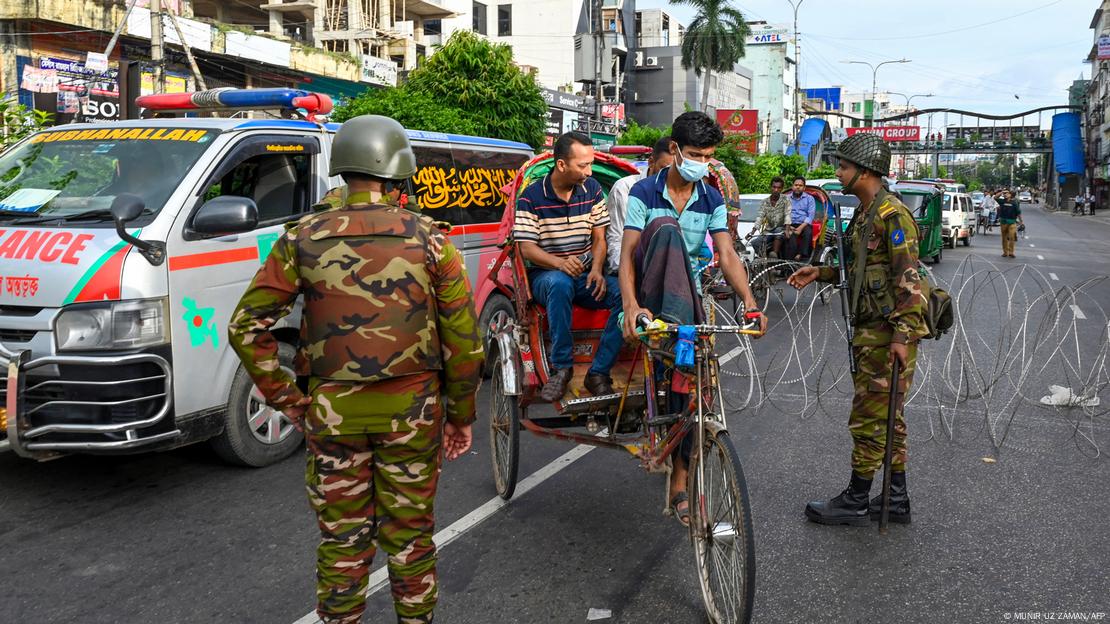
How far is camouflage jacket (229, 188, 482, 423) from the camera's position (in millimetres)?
2980

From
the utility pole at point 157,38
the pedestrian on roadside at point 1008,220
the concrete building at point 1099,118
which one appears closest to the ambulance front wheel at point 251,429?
the utility pole at point 157,38

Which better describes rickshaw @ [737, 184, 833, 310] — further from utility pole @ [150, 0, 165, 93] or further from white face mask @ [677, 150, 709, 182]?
utility pole @ [150, 0, 165, 93]

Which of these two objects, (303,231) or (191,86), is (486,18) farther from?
(303,231)

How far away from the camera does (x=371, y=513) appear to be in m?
3.14

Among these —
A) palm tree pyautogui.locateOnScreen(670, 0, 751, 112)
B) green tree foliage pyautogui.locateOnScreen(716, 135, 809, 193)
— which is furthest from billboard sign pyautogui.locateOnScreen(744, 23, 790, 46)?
green tree foliage pyautogui.locateOnScreen(716, 135, 809, 193)

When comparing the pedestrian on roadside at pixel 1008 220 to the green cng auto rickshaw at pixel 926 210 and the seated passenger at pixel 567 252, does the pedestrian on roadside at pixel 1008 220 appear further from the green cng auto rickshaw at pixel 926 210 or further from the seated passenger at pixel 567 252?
the seated passenger at pixel 567 252

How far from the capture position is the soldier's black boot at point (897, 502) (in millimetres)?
4859

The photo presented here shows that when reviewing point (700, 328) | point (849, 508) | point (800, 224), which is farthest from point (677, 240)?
point (800, 224)

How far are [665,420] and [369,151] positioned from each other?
6.05 feet

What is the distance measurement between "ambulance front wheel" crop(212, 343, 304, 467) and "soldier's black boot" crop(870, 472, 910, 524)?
11.6 ft

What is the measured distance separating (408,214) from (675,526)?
2530 millimetres

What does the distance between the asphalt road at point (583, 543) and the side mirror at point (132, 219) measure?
142cm

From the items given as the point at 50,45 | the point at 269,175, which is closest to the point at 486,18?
the point at 50,45

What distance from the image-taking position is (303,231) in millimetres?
3014
